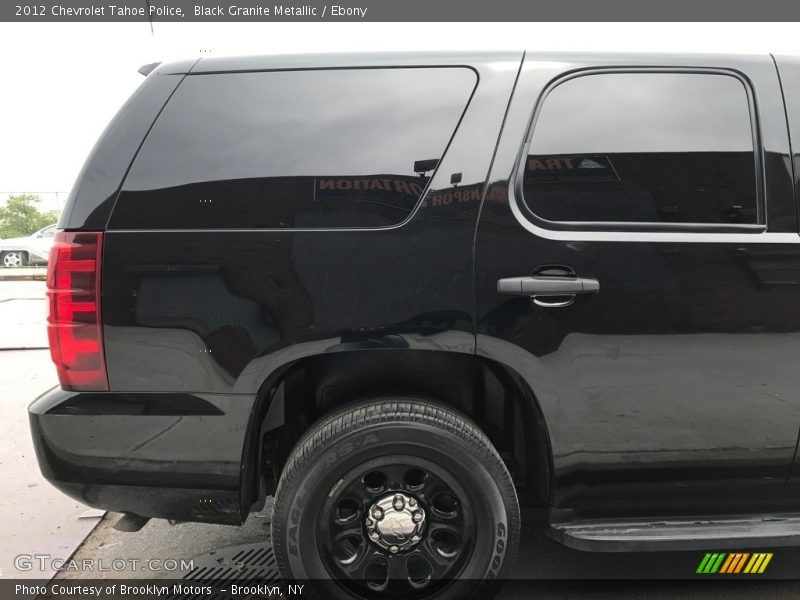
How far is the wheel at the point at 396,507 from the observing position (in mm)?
1863

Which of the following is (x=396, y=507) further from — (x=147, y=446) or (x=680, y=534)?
(x=680, y=534)

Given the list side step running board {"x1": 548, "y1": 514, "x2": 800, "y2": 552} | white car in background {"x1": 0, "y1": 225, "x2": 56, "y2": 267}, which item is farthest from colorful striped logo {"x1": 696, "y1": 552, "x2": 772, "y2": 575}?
white car in background {"x1": 0, "y1": 225, "x2": 56, "y2": 267}

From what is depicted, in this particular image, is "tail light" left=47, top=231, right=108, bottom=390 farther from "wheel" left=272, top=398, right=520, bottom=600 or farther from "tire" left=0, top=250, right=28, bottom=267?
"tire" left=0, top=250, right=28, bottom=267

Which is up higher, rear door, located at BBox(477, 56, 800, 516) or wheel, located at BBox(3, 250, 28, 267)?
rear door, located at BBox(477, 56, 800, 516)

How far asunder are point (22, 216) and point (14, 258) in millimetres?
11370

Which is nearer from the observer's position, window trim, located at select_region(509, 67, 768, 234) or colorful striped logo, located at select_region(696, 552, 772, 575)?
window trim, located at select_region(509, 67, 768, 234)

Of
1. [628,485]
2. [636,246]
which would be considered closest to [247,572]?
[628,485]

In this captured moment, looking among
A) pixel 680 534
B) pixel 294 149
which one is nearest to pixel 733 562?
pixel 680 534

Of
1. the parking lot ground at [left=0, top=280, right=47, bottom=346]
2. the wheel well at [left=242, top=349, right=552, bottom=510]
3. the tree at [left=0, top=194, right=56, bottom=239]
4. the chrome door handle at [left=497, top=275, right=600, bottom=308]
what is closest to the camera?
the chrome door handle at [left=497, top=275, right=600, bottom=308]

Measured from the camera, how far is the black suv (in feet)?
6.11

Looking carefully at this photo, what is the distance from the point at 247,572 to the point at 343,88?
1.99m

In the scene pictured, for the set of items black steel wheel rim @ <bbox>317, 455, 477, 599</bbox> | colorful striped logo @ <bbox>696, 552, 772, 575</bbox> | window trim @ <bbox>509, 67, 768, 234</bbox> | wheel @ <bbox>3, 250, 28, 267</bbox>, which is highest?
window trim @ <bbox>509, 67, 768, 234</bbox>

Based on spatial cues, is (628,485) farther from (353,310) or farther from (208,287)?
(208,287)

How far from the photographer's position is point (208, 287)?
6.08 ft
